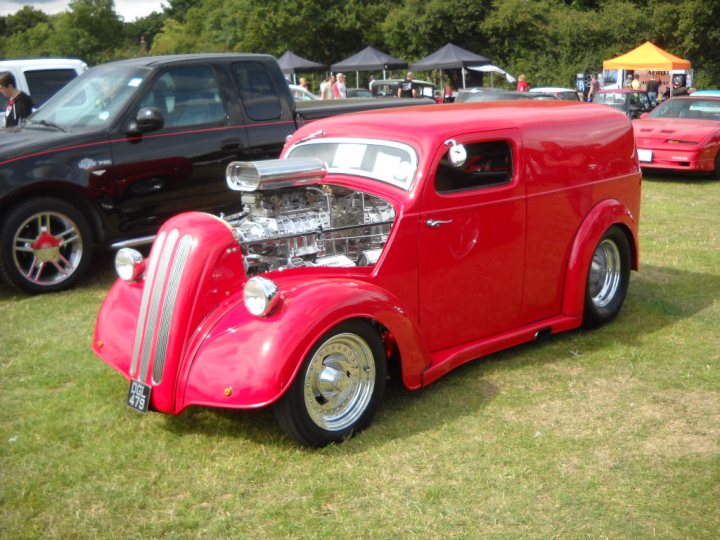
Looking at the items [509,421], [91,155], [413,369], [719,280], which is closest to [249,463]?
[413,369]

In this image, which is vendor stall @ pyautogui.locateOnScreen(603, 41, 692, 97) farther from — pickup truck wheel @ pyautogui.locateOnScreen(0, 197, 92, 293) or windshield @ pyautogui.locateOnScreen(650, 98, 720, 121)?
pickup truck wheel @ pyautogui.locateOnScreen(0, 197, 92, 293)

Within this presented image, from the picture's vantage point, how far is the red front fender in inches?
152

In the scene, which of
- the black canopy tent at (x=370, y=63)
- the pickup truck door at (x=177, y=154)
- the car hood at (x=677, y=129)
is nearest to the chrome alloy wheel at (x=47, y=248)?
the pickup truck door at (x=177, y=154)

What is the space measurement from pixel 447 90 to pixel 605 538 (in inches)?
1081

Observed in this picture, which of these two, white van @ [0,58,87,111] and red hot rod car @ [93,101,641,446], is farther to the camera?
white van @ [0,58,87,111]

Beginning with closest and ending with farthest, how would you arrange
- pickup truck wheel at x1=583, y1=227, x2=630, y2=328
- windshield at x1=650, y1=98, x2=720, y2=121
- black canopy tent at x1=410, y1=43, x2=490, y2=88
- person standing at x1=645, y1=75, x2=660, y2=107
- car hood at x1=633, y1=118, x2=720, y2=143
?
pickup truck wheel at x1=583, y1=227, x2=630, y2=328 → car hood at x1=633, y1=118, x2=720, y2=143 → windshield at x1=650, y1=98, x2=720, y2=121 → person standing at x1=645, y1=75, x2=660, y2=107 → black canopy tent at x1=410, y1=43, x2=490, y2=88

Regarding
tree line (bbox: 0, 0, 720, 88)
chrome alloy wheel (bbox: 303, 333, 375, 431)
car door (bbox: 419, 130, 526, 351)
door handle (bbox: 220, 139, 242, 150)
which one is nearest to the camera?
chrome alloy wheel (bbox: 303, 333, 375, 431)

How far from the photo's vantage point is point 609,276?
6227 mm

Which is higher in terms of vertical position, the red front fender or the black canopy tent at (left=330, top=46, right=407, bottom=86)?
the black canopy tent at (left=330, top=46, right=407, bottom=86)

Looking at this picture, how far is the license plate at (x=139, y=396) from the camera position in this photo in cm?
413

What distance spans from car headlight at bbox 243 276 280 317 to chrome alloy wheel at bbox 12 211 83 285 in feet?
12.0

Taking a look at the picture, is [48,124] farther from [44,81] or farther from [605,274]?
[605,274]

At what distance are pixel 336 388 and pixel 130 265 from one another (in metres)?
1.49

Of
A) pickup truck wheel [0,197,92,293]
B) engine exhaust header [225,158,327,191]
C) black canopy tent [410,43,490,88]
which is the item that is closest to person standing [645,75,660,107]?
black canopy tent [410,43,490,88]
